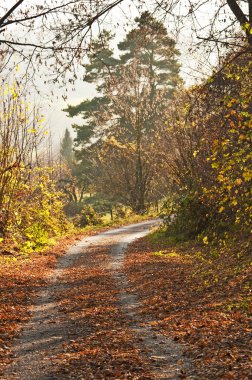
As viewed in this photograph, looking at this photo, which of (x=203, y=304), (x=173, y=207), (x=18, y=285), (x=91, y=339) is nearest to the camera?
(x=91, y=339)

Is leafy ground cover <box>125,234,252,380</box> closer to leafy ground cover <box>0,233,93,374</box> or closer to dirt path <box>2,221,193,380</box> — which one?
dirt path <box>2,221,193,380</box>

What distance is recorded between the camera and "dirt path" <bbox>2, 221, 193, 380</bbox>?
673 centimetres

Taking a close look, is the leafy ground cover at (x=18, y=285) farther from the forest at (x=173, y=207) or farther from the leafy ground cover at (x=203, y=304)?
the leafy ground cover at (x=203, y=304)

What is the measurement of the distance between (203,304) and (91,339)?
9.58 ft

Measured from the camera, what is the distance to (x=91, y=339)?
27.2 feet

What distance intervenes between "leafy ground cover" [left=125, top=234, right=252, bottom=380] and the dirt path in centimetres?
33

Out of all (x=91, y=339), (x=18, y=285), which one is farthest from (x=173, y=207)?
(x=91, y=339)

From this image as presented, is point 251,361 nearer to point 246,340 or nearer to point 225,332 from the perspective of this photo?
point 246,340

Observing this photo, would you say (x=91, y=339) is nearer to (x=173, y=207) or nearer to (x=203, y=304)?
(x=203, y=304)

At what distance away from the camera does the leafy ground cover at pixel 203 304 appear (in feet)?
22.5

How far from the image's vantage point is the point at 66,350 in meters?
7.72

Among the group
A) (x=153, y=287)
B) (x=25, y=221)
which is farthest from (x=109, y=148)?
(x=153, y=287)

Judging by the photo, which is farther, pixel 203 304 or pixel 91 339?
pixel 203 304

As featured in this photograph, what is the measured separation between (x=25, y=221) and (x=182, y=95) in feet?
34.1
